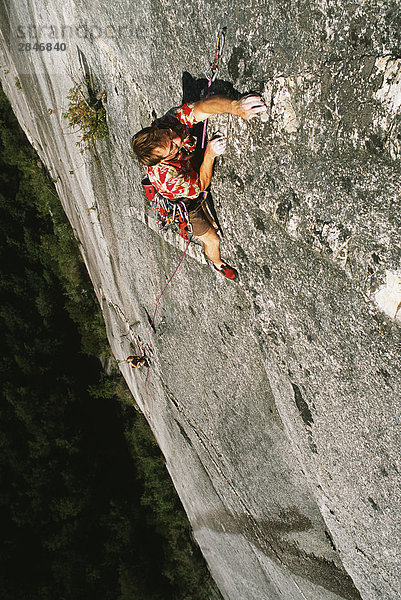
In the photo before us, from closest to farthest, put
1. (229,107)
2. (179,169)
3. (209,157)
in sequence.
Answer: (229,107)
(209,157)
(179,169)

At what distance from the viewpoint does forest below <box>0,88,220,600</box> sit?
7246 millimetres

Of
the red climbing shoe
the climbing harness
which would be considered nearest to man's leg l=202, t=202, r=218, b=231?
the climbing harness

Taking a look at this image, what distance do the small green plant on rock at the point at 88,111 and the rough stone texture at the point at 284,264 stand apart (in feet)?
0.50

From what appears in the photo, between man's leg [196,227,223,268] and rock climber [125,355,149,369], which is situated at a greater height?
man's leg [196,227,223,268]

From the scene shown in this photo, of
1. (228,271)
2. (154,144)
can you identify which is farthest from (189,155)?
(228,271)

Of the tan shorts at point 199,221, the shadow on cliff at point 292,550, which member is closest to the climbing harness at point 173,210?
the tan shorts at point 199,221

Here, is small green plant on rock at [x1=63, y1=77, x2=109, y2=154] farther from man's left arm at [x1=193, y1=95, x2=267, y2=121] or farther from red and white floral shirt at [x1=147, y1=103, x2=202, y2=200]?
man's left arm at [x1=193, y1=95, x2=267, y2=121]

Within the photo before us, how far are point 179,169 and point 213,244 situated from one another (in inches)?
18.0

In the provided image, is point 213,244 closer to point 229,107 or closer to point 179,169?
point 179,169

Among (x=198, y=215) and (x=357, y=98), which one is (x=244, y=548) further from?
(x=357, y=98)

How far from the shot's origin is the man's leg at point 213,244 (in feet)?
7.93

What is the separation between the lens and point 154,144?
81.2 inches

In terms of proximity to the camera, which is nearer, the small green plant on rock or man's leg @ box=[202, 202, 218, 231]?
man's leg @ box=[202, 202, 218, 231]

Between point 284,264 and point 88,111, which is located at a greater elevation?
point 88,111
